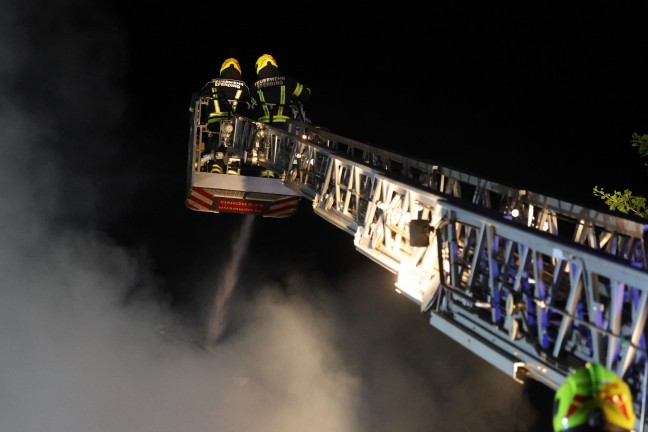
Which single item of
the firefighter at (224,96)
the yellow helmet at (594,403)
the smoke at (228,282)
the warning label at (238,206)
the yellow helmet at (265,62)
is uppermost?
the yellow helmet at (265,62)

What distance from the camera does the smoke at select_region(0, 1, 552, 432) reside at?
10297 mm

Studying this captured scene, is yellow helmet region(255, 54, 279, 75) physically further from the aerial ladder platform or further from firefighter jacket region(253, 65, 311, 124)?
the aerial ladder platform

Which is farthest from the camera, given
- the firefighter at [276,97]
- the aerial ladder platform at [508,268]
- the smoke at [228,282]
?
the smoke at [228,282]

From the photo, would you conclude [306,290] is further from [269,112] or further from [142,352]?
[269,112]

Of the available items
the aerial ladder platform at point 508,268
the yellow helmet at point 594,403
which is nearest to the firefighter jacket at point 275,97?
the aerial ladder platform at point 508,268

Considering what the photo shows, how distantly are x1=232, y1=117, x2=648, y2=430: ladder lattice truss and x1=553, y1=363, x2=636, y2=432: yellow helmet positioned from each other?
386mm

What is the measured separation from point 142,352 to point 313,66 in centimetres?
722

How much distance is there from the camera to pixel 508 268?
3.34m

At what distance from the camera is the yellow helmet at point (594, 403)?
7.29ft

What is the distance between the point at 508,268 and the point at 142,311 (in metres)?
9.79

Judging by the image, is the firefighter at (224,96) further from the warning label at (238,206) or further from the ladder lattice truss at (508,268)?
the ladder lattice truss at (508,268)

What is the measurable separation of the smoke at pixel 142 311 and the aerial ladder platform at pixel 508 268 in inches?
257

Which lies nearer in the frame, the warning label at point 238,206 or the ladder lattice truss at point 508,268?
the ladder lattice truss at point 508,268

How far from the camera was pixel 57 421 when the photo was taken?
974 centimetres
